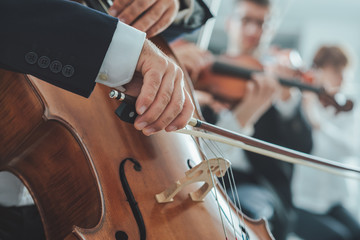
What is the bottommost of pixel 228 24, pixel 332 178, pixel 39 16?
pixel 332 178

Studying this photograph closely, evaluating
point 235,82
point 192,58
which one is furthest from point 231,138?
point 235,82

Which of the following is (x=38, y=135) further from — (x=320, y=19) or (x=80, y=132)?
(x=320, y=19)

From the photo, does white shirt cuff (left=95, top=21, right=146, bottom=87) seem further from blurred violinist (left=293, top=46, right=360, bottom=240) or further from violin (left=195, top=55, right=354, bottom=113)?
blurred violinist (left=293, top=46, right=360, bottom=240)


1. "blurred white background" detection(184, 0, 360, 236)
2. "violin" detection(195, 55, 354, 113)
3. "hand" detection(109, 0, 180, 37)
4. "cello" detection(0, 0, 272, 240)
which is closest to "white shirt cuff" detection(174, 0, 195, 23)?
"hand" detection(109, 0, 180, 37)

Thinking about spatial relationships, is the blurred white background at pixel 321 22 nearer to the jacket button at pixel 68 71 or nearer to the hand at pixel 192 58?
the hand at pixel 192 58

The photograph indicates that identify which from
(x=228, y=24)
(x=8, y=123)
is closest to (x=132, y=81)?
(x=8, y=123)

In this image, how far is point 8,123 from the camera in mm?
553

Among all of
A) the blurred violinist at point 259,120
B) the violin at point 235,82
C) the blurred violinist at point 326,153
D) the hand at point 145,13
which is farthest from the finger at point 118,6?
the blurred violinist at point 326,153

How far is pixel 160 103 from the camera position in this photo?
430 mm

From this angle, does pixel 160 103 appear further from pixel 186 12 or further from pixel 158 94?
pixel 186 12

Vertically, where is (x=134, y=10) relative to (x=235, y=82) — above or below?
above

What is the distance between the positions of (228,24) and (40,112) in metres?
1.79

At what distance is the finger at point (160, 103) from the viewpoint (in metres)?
0.43

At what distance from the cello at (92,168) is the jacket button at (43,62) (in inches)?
3.5
